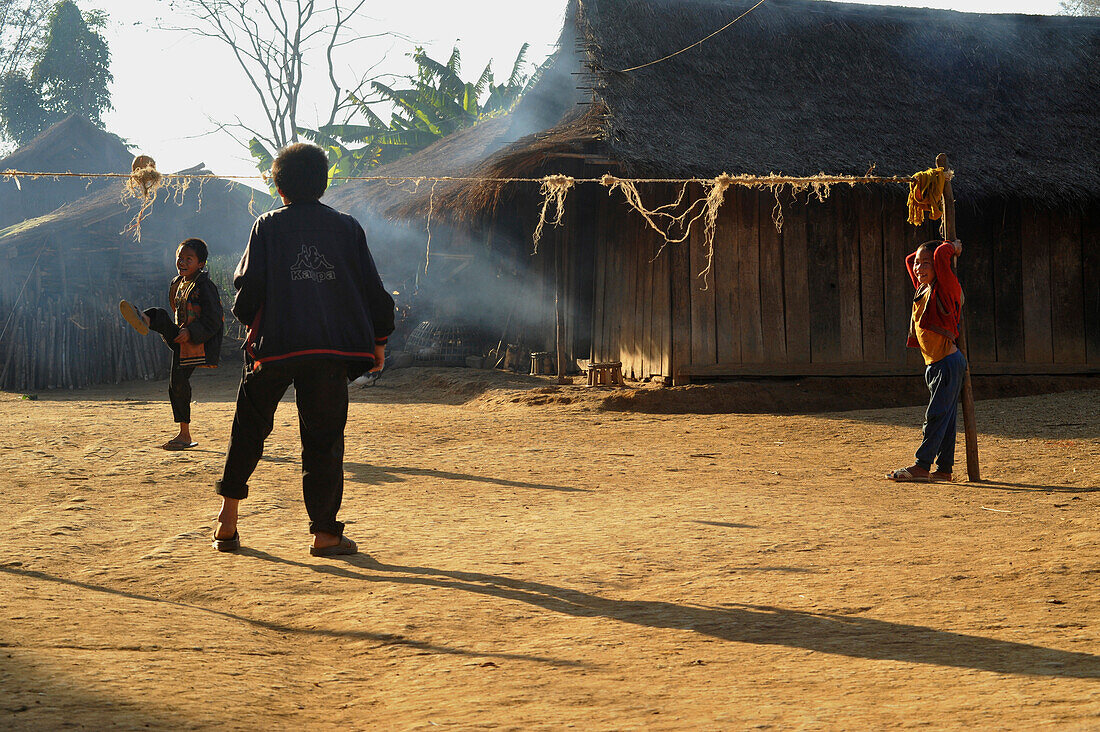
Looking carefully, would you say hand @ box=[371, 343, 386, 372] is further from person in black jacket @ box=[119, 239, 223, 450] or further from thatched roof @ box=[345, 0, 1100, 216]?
thatched roof @ box=[345, 0, 1100, 216]

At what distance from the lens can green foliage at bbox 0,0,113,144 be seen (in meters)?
35.6

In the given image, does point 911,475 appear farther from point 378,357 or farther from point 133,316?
point 133,316

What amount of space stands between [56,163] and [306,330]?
85.7 ft

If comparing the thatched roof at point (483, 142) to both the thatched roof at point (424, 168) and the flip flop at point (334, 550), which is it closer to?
the thatched roof at point (424, 168)

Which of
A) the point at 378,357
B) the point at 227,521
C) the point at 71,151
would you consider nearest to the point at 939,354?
the point at 378,357

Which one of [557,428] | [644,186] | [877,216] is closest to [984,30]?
[877,216]

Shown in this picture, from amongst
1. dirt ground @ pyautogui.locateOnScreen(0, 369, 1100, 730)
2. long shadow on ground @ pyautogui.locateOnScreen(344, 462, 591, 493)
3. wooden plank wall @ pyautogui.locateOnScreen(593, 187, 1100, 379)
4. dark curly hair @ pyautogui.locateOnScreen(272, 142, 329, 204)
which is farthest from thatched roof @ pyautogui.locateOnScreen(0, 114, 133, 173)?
dark curly hair @ pyautogui.locateOnScreen(272, 142, 329, 204)

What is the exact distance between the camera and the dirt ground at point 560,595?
2.31 meters

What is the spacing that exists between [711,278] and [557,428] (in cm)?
302

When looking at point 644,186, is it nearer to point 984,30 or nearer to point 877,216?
point 877,216

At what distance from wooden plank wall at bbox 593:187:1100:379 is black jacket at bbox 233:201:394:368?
23.1 feet

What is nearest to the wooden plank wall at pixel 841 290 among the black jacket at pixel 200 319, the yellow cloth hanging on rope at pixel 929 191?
the yellow cloth hanging on rope at pixel 929 191

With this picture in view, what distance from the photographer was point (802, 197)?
10750 millimetres

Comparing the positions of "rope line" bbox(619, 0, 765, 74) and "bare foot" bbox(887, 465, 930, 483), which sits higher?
"rope line" bbox(619, 0, 765, 74)
